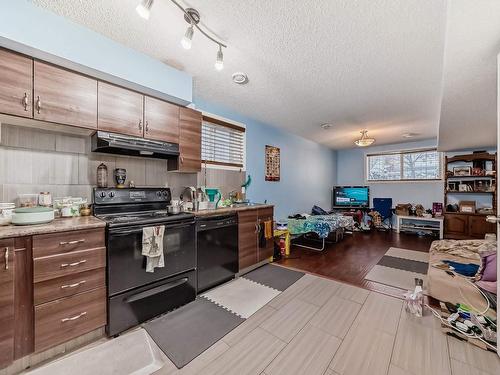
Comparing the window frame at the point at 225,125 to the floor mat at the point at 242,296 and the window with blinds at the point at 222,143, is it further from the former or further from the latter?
the floor mat at the point at 242,296

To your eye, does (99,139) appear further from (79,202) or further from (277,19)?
(277,19)

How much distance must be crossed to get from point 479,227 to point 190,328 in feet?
20.4

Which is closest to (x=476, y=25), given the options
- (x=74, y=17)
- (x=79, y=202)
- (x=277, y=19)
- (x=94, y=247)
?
(x=277, y=19)

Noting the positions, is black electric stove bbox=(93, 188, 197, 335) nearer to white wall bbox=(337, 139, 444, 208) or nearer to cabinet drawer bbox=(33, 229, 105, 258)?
cabinet drawer bbox=(33, 229, 105, 258)

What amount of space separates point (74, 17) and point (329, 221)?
437 cm

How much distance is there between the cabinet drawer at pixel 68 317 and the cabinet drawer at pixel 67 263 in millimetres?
191

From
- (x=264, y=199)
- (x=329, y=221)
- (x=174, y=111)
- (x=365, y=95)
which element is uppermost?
(x=365, y=95)

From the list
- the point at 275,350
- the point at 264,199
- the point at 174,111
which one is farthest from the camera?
the point at 264,199

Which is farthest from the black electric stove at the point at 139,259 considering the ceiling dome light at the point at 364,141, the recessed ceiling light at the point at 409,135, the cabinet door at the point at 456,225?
the cabinet door at the point at 456,225

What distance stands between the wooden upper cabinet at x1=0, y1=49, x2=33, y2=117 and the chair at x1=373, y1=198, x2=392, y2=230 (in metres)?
6.92

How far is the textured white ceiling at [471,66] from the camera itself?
1.23m

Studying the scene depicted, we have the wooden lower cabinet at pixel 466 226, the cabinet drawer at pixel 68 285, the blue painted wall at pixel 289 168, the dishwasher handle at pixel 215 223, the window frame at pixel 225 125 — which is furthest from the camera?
the wooden lower cabinet at pixel 466 226

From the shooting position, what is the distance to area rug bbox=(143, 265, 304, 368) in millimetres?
1644

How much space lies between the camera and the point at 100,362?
1.49 metres
